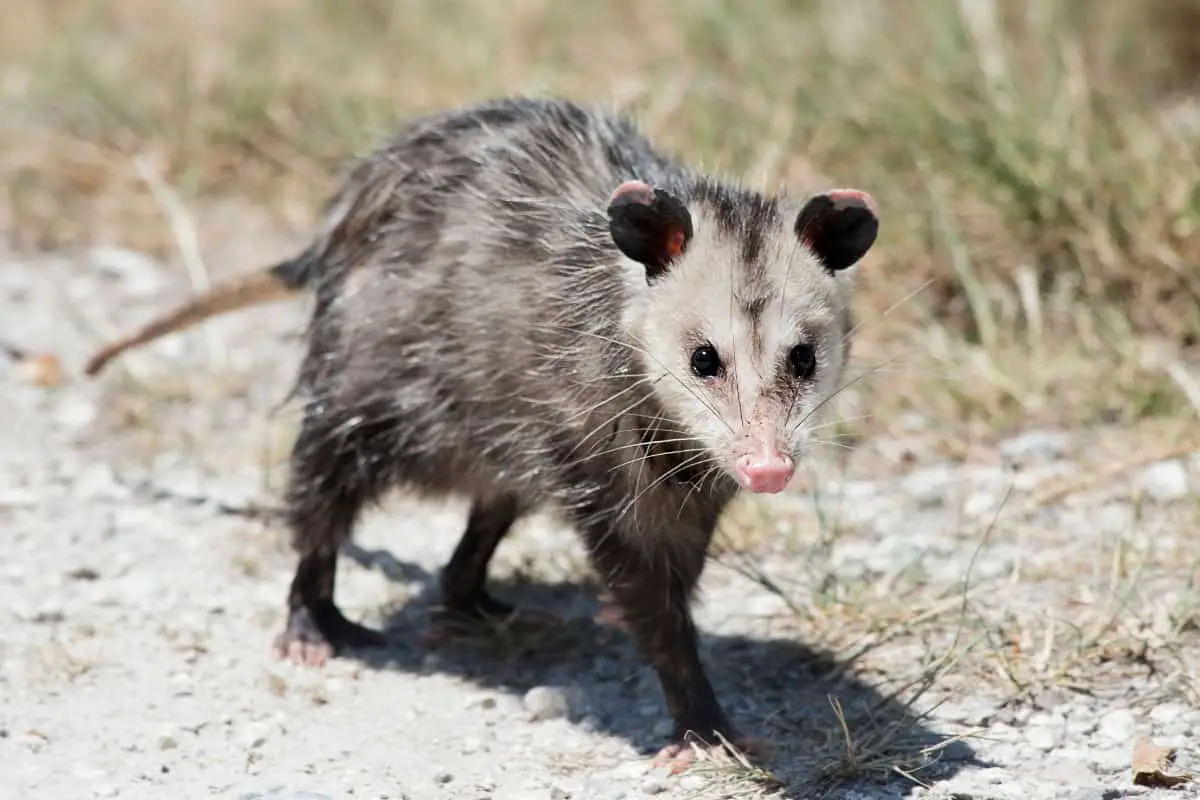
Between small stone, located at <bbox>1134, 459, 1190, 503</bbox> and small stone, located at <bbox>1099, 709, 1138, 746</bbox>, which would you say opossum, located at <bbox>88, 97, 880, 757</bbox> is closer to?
small stone, located at <bbox>1099, 709, 1138, 746</bbox>

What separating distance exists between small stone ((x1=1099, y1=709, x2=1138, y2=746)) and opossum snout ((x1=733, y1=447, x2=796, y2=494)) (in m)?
0.96

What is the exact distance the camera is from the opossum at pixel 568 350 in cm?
341

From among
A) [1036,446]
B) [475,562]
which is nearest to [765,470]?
[475,562]

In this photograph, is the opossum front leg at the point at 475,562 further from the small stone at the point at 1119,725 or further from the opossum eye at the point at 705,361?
the small stone at the point at 1119,725

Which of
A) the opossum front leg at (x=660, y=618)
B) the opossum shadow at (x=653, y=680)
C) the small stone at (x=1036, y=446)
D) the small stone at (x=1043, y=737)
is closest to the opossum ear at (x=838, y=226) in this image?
the opossum front leg at (x=660, y=618)

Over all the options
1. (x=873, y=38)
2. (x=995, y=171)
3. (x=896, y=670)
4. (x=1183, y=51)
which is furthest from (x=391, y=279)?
(x=1183, y=51)

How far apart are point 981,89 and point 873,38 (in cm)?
83

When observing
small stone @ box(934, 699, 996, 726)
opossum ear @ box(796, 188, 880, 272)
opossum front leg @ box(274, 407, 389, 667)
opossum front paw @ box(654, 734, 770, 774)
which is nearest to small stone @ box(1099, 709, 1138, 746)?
small stone @ box(934, 699, 996, 726)

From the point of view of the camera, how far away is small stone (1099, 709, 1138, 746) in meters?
3.59

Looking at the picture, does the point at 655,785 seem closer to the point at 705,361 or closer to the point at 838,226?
the point at 705,361

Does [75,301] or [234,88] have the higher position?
[234,88]

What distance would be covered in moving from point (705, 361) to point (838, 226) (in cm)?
41

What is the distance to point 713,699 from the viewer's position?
373cm

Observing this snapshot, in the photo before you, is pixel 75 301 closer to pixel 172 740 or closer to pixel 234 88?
pixel 234 88
